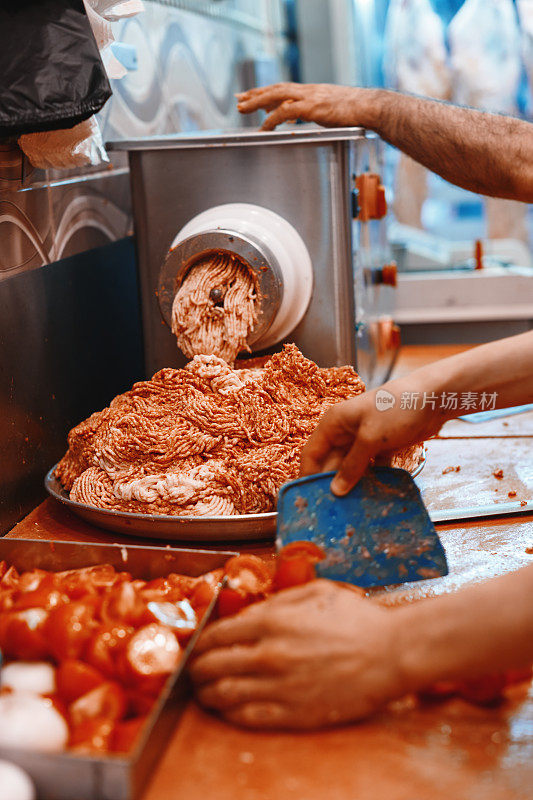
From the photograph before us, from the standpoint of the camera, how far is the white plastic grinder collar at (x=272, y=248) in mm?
1529

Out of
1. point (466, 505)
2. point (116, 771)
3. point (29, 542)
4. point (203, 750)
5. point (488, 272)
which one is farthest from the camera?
point (488, 272)

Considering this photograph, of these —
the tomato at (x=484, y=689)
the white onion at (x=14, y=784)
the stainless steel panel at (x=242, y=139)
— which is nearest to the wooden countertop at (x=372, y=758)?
the tomato at (x=484, y=689)

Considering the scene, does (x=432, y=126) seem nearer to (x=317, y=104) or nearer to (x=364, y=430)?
(x=317, y=104)

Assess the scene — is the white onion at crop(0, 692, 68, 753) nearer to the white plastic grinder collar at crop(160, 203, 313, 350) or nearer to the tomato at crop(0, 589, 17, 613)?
the tomato at crop(0, 589, 17, 613)

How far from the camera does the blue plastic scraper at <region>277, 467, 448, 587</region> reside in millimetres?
1077

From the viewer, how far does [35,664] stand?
92 cm

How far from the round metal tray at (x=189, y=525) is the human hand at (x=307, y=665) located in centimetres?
37

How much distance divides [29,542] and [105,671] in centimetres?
32

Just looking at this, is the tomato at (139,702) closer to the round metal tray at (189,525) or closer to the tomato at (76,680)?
the tomato at (76,680)

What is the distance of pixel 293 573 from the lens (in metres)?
1.00

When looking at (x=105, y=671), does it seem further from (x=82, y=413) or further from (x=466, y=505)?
(x=82, y=413)

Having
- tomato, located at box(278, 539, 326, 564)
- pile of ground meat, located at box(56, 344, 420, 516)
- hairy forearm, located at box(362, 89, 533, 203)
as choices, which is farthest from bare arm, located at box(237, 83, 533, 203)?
tomato, located at box(278, 539, 326, 564)

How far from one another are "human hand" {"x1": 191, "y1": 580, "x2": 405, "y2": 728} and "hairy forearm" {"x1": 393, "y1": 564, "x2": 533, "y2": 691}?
0.02 metres

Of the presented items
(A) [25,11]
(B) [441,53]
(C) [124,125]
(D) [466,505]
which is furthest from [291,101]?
(B) [441,53]
